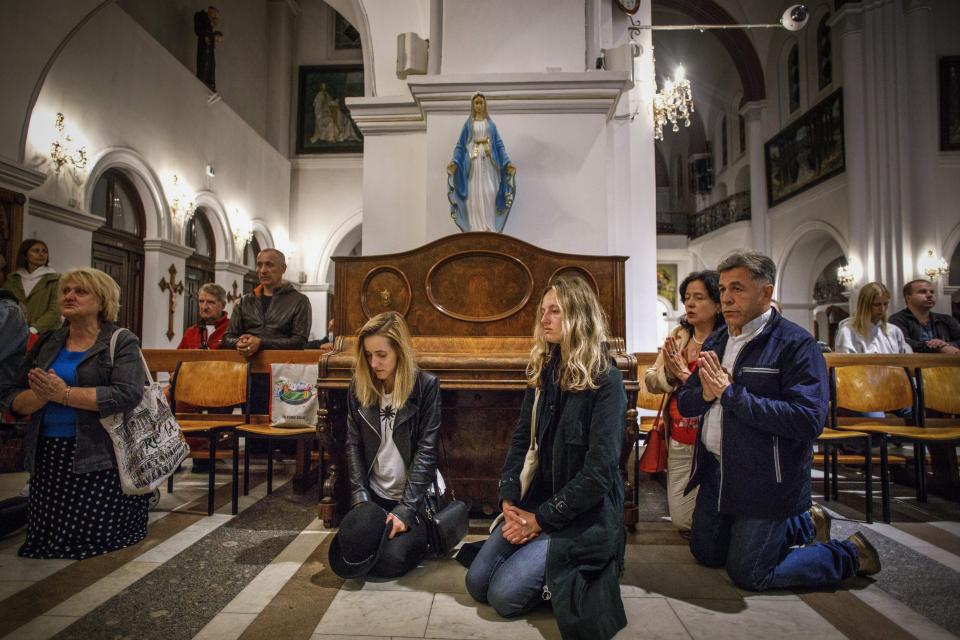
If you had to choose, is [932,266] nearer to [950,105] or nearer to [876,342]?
[950,105]

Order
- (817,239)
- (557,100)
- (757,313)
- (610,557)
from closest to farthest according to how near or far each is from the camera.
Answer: (610,557)
(757,313)
(557,100)
(817,239)

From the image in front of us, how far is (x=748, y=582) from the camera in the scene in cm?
244

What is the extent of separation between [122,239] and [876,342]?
415 inches

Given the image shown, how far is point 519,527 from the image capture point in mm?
2279

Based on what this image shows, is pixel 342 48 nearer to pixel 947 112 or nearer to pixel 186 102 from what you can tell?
pixel 186 102

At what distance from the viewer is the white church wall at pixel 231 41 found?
10.7 metres

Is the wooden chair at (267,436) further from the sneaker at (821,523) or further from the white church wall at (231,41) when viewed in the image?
the white church wall at (231,41)

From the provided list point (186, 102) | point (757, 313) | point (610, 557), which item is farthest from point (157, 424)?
point (186, 102)

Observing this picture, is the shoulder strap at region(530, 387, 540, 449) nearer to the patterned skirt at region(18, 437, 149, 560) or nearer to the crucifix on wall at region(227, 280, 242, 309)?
the patterned skirt at region(18, 437, 149, 560)

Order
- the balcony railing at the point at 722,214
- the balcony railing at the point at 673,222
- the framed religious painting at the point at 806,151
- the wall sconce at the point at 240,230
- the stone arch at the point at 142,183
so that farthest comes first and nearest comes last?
1. the balcony railing at the point at 673,222
2. the balcony railing at the point at 722,214
3. the framed religious painting at the point at 806,151
4. the wall sconce at the point at 240,230
5. the stone arch at the point at 142,183

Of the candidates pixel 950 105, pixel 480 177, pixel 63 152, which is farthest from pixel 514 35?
pixel 950 105

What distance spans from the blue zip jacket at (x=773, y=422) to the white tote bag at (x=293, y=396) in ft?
8.46

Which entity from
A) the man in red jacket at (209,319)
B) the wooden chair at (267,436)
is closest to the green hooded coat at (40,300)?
the man in red jacket at (209,319)

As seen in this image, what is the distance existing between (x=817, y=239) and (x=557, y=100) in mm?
13214
